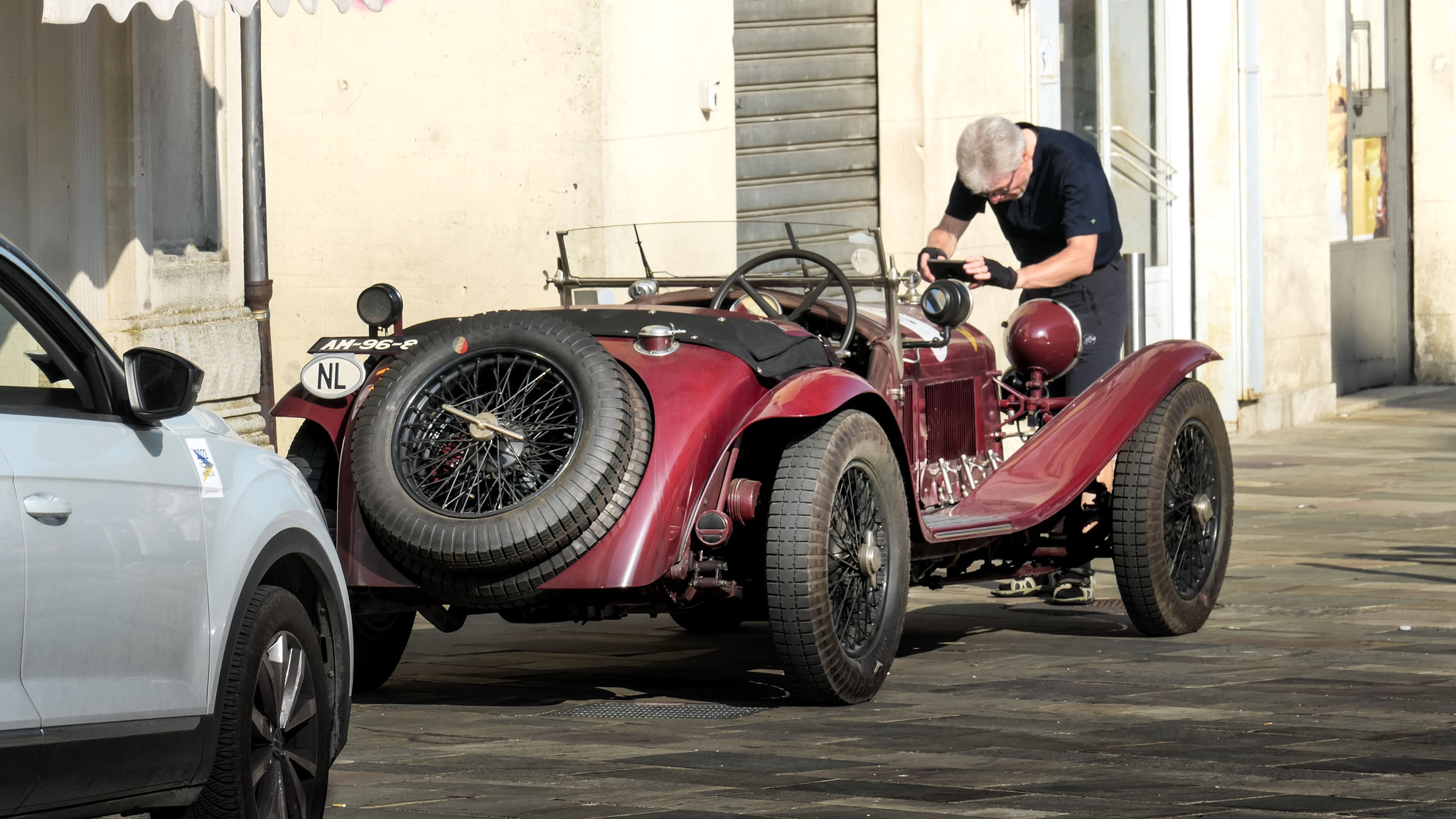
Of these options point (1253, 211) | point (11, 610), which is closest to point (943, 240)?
point (11, 610)

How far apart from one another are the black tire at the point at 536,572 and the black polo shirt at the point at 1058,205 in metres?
2.95

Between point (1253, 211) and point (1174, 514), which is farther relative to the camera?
point (1253, 211)

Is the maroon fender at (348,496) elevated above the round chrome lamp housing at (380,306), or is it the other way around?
the round chrome lamp housing at (380,306)

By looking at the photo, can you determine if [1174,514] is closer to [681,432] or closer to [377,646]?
[681,432]

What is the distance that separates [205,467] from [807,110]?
9881 millimetres

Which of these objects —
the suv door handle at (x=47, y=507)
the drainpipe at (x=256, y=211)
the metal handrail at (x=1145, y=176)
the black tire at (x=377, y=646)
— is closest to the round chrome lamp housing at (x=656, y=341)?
the black tire at (x=377, y=646)

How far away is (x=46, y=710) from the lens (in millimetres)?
4008

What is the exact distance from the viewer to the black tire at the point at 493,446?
6.24m

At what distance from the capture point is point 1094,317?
9.02 meters

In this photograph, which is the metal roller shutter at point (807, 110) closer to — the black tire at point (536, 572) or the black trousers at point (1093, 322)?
the black trousers at point (1093, 322)

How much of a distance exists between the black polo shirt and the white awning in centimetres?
265

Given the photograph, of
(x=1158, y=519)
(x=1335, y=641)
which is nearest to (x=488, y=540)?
(x=1158, y=519)

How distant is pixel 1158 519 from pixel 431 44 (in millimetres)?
5107

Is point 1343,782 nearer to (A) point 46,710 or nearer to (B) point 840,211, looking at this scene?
(A) point 46,710
